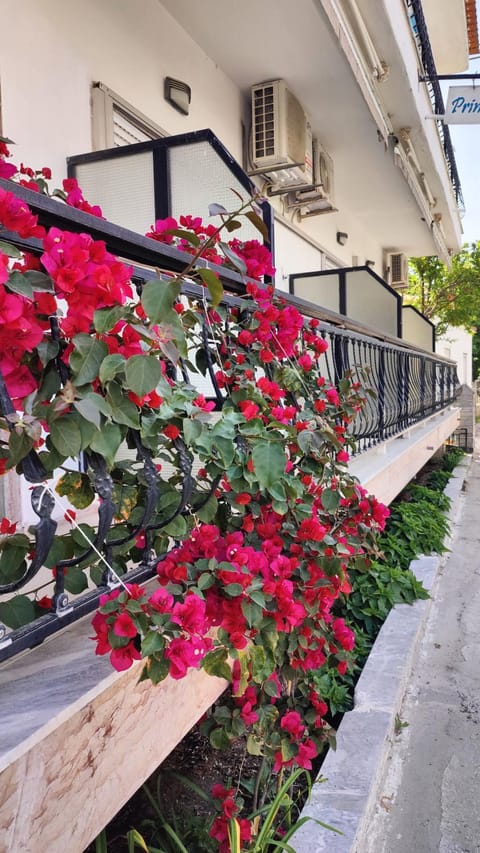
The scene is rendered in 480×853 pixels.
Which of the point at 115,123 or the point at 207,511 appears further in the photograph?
the point at 115,123

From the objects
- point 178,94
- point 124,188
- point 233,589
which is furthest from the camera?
point 178,94

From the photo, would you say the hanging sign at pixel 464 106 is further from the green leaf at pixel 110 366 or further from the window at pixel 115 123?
the green leaf at pixel 110 366

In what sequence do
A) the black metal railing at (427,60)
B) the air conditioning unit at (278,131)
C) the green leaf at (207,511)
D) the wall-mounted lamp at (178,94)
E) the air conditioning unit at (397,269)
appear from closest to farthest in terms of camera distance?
the green leaf at (207,511) → the wall-mounted lamp at (178,94) → the air conditioning unit at (278,131) → the black metal railing at (427,60) → the air conditioning unit at (397,269)

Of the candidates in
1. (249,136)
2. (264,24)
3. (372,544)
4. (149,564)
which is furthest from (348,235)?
(149,564)

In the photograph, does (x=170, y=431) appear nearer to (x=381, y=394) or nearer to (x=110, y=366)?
(x=110, y=366)

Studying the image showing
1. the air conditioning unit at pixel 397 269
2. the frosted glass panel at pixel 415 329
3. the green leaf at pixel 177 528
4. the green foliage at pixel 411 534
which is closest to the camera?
the green leaf at pixel 177 528

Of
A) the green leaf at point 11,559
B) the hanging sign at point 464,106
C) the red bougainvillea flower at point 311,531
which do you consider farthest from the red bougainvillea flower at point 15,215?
the hanging sign at point 464,106

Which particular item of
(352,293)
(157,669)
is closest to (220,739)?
(157,669)

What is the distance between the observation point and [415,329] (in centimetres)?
857

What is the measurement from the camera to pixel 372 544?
1944 millimetres

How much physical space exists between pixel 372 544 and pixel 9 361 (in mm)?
1389

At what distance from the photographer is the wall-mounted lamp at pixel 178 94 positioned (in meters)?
4.01

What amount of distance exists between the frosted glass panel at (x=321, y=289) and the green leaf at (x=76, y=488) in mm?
4876

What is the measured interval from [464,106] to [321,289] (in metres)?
2.08
